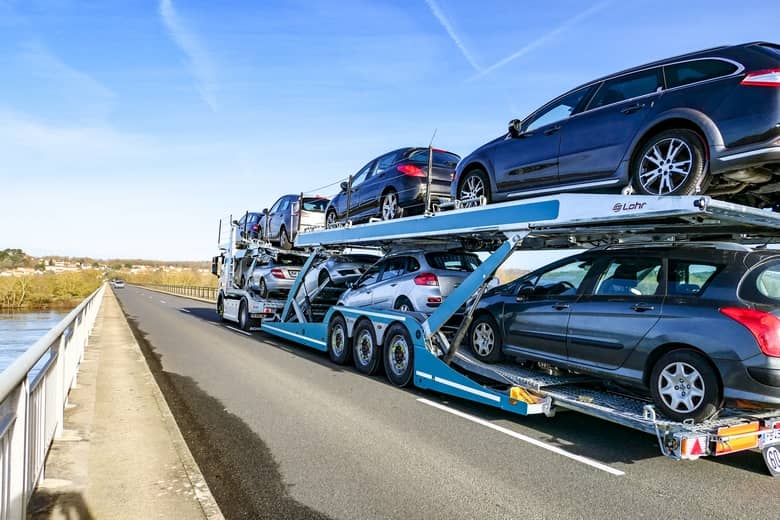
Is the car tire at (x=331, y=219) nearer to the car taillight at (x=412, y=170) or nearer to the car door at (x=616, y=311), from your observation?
the car taillight at (x=412, y=170)

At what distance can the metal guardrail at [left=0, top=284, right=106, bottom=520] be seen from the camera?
3.11 meters

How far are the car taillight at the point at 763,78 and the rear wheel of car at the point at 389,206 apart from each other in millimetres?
5955

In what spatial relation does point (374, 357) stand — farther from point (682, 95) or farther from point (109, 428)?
point (682, 95)

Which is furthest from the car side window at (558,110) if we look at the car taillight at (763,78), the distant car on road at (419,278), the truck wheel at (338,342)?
the truck wheel at (338,342)

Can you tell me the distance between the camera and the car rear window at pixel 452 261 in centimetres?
911

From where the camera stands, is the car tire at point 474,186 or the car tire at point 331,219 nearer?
the car tire at point 474,186

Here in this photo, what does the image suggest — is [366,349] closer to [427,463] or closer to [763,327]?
[427,463]

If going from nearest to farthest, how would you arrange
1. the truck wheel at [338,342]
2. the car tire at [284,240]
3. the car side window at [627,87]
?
the car side window at [627,87], the truck wheel at [338,342], the car tire at [284,240]

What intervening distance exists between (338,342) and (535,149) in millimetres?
5164

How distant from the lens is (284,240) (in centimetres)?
1631

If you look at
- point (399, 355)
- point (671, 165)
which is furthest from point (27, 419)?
point (671, 165)

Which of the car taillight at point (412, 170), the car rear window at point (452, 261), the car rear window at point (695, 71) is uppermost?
the car rear window at point (695, 71)

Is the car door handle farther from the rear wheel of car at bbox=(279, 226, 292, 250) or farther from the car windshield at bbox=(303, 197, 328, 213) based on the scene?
the rear wheel of car at bbox=(279, 226, 292, 250)

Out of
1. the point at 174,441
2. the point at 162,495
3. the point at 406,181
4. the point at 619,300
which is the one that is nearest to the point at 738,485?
the point at 619,300
